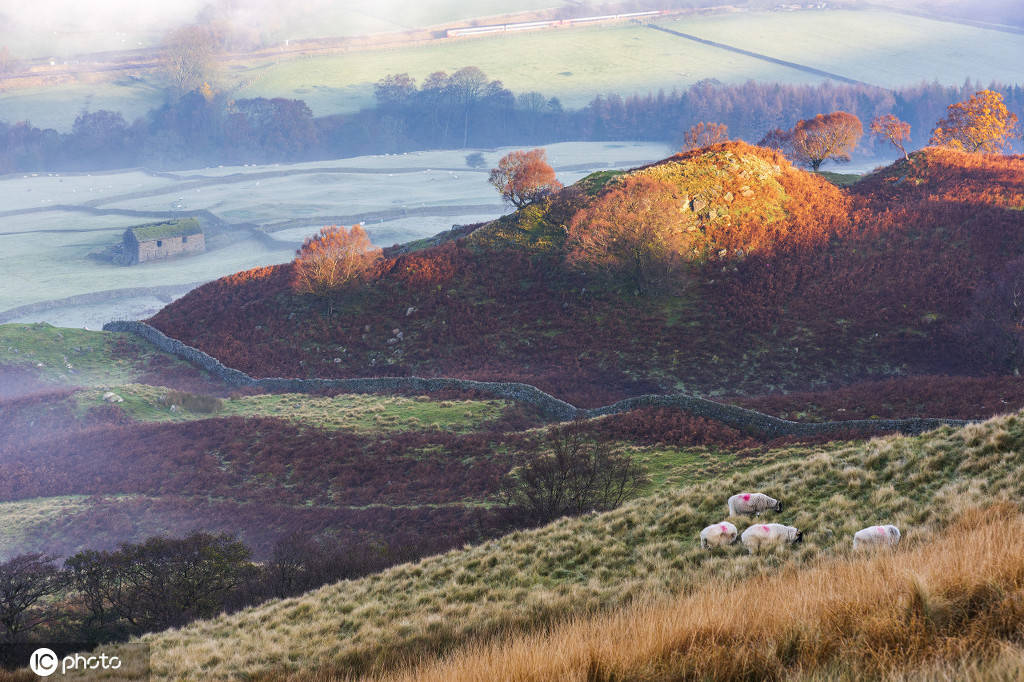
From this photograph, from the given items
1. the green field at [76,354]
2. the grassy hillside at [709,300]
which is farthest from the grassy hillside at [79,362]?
the grassy hillside at [709,300]

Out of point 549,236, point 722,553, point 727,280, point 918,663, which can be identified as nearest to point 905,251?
point 727,280

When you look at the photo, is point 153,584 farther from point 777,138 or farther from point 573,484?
point 777,138

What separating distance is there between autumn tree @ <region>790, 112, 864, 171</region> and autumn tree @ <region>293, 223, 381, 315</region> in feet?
165

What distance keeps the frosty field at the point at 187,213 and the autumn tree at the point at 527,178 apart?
215ft

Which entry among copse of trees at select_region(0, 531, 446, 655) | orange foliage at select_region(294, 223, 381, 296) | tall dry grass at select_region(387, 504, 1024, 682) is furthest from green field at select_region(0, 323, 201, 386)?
tall dry grass at select_region(387, 504, 1024, 682)

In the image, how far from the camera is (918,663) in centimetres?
491

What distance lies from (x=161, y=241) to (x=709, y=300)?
11321 cm

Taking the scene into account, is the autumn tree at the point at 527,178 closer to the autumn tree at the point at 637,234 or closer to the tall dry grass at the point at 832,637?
the autumn tree at the point at 637,234

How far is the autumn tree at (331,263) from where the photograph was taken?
5784cm

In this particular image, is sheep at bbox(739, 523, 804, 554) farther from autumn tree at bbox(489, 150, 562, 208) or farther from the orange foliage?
autumn tree at bbox(489, 150, 562, 208)

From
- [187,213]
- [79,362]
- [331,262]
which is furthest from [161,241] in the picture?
[331,262]

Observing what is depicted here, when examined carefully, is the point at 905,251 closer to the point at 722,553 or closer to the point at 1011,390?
the point at 1011,390

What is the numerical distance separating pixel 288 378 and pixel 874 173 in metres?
56.5

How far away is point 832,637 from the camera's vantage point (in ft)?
17.9
